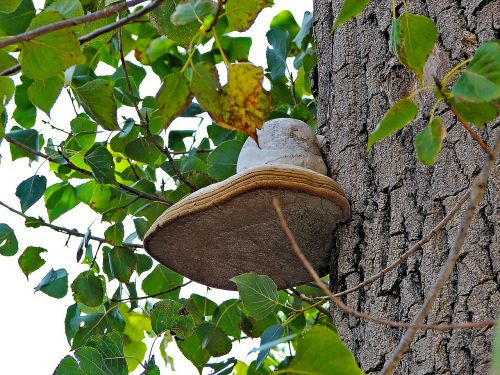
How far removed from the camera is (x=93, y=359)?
65.7 inches

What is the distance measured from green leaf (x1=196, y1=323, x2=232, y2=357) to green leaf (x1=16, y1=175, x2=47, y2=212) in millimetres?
563

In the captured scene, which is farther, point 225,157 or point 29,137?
point 29,137

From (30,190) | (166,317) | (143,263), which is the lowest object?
(143,263)

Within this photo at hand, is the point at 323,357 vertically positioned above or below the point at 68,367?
above

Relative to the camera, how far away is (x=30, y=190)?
2369 mm

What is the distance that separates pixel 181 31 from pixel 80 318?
5.09 feet

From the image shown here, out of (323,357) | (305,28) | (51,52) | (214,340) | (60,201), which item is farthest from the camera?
(60,201)

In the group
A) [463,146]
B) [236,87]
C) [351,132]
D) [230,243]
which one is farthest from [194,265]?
[236,87]

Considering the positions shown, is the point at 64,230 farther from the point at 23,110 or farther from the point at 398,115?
the point at 398,115

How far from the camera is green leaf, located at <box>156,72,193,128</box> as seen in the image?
3.65 ft

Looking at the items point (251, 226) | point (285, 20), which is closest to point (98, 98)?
point (251, 226)

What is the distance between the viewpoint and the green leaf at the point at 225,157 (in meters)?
2.09

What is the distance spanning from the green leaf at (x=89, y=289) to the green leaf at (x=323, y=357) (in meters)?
1.75

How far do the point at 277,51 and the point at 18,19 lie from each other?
2.72ft
